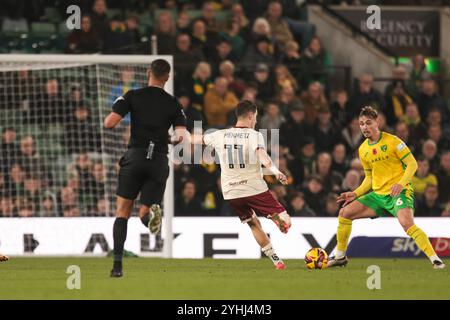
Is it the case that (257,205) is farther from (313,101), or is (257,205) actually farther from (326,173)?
(313,101)

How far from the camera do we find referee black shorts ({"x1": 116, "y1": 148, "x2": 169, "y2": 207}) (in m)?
11.6

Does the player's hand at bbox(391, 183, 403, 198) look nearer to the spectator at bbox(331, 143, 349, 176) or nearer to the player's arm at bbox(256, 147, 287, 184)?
the player's arm at bbox(256, 147, 287, 184)

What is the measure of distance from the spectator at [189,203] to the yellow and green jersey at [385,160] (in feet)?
15.3

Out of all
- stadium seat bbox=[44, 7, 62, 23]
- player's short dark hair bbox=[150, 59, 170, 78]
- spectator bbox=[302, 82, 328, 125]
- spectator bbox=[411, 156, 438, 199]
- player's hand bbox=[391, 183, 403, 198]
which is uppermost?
stadium seat bbox=[44, 7, 62, 23]

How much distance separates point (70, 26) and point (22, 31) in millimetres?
953

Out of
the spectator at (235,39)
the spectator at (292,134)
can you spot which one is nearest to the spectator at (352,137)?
the spectator at (292,134)

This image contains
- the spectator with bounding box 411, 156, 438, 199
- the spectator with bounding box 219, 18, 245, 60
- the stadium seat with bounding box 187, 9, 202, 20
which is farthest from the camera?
the stadium seat with bounding box 187, 9, 202, 20

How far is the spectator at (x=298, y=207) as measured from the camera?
17.9 metres

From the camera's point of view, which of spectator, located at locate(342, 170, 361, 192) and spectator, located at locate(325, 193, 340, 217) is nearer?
spectator, located at locate(325, 193, 340, 217)

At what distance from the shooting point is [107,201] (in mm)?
17719

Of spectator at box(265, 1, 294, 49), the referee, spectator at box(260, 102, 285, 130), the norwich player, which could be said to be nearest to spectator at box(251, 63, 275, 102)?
spectator at box(260, 102, 285, 130)

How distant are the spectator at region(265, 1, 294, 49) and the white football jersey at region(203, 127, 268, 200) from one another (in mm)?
8313

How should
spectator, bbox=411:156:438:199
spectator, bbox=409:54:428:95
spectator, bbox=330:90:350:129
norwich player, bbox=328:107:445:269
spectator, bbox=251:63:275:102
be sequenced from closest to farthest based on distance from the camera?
norwich player, bbox=328:107:445:269
spectator, bbox=411:156:438:199
spectator, bbox=251:63:275:102
spectator, bbox=330:90:350:129
spectator, bbox=409:54:428:95

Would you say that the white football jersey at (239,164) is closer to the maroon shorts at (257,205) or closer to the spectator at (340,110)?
the maroon shorts at (257,205)
